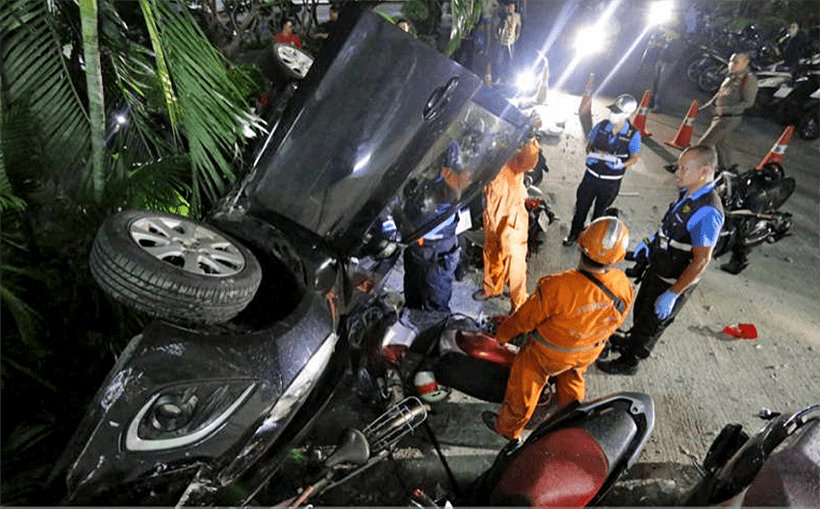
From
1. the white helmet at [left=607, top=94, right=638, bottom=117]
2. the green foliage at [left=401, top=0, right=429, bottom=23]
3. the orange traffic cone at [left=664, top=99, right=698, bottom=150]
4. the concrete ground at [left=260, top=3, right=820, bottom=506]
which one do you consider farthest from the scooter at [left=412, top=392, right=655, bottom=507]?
the green foliage at [left=401, top=0, right=429, bottom=23]

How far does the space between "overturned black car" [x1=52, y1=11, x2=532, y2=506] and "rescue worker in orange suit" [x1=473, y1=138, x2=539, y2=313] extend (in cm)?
128

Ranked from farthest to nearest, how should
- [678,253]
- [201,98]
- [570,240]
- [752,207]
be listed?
[570,240] < [752,207] < [678,253] < [201,98]

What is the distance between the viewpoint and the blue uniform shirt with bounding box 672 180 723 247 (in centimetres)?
326

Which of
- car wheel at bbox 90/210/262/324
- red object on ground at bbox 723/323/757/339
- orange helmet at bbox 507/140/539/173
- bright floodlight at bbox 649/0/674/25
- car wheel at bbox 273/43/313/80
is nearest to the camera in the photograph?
car wheel at bbox 90/210/262/324

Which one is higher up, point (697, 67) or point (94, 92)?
point (697, 67)

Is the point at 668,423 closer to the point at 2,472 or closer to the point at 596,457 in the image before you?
the point at 596,457

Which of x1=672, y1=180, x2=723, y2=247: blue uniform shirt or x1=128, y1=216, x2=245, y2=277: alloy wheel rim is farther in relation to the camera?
x1=672, y1=180, x2=723, y2=247: blue uniform shirt

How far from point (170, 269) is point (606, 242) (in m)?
2.11

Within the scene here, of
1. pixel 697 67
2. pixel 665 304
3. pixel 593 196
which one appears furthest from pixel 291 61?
pixel 697 67

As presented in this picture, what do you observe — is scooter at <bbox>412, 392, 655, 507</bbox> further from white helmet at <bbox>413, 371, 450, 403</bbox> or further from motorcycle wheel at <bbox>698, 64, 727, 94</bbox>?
motorcycle wheel at <bbox>698, 64, 727, 94</bbox>

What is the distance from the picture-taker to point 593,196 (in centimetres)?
531

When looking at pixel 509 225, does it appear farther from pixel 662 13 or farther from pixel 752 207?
pixel 662 13

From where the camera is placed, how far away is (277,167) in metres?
2.62

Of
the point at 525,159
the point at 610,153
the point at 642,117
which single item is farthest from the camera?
the point at 642,117
